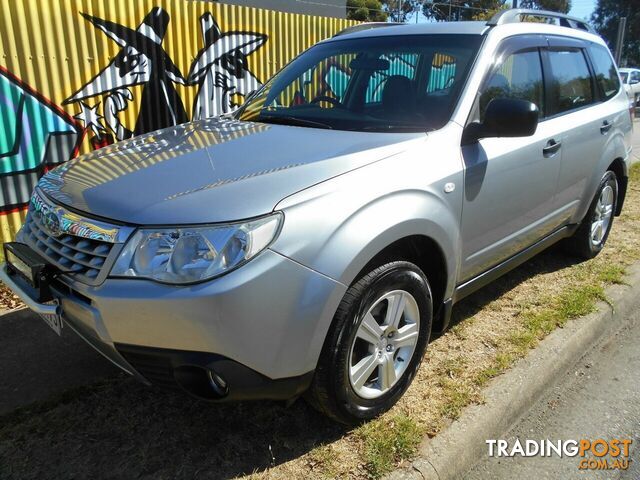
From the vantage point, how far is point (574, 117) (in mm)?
3768

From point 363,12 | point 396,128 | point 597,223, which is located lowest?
point 597,223

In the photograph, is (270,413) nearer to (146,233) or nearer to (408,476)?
(408,476)

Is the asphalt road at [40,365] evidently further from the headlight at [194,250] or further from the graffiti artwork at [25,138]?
the graffiti artwork at [25,138]

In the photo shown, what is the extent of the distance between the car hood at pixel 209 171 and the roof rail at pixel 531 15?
1.21 metres

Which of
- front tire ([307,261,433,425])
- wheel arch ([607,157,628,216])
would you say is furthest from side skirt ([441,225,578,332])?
wheel arch ([607,157,628,216])

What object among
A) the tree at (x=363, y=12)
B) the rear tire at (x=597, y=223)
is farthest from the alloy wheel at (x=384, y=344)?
the tree at (x=363, y=12)

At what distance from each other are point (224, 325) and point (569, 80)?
128 inches

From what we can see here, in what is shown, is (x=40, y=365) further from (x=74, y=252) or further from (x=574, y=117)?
(x=574, y=117)

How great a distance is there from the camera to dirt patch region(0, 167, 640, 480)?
226 cm

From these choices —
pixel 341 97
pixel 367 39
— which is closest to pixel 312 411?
pixel 341 97

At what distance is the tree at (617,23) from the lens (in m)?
40.7

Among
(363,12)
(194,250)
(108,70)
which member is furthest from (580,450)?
(363,12)

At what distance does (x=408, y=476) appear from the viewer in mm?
2203

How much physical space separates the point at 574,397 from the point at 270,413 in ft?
5.47
